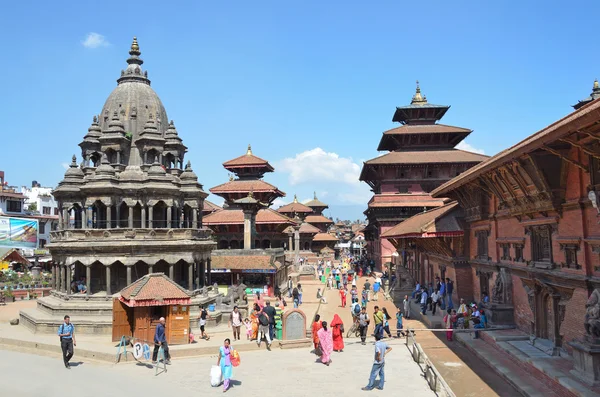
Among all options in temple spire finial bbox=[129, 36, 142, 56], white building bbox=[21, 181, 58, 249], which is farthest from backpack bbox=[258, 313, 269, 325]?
white building bbox=[21, 181, 58, 249]

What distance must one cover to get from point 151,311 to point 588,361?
14.3 m

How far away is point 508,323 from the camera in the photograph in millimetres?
18281

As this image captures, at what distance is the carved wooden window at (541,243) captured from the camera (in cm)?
1509

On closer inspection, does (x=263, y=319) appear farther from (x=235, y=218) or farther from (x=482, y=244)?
(x=235, y=218)

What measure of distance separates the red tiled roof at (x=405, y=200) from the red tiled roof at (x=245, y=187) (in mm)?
10274

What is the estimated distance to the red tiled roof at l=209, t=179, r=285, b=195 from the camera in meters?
47.5

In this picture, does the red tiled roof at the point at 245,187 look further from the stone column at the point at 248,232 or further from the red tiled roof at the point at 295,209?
the red tiled roof at the point at 295,209

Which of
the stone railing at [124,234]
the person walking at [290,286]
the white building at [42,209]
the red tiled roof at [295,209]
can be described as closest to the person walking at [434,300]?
the person walking at [290,286]

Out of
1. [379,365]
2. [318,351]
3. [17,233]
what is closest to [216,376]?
[318,351]

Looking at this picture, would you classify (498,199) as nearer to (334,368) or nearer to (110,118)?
(334,368)

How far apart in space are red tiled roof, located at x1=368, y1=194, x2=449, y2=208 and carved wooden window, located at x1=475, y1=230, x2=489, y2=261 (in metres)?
22.4

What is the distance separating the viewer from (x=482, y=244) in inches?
868

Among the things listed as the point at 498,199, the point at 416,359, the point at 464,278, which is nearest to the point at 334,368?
the point at 416,359

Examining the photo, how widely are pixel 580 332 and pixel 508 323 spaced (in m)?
5.33
